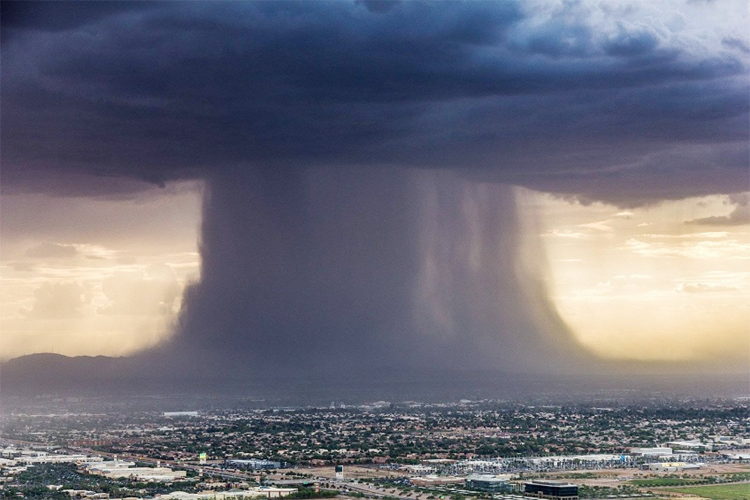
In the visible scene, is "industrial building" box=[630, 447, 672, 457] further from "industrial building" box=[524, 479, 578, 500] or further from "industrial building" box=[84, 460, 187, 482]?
"industrial building" box=[84, 460, 187, 482]

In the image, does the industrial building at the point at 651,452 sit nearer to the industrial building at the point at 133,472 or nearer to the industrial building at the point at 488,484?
the industrial building at the point at 488,484

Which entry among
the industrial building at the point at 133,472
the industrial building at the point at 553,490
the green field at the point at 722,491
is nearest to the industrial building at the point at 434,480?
the industrial building at the point at 553,490

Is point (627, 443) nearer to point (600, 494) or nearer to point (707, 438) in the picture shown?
point (707, 438)

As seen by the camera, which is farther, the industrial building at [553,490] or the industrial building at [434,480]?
the industrial building at [434,480]

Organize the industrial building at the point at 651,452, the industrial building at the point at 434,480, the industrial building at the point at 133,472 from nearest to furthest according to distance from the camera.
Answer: the industrial building at the point at 434,480, the industrial building at the point at 133,472, the industrial building at the point at 651,452

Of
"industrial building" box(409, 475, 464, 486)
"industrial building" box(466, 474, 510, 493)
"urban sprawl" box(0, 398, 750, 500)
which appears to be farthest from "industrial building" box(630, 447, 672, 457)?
"industrial building" box(466, 474, 510, 493)

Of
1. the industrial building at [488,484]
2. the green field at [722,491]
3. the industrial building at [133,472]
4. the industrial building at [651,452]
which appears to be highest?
the industrial building at [651,452]

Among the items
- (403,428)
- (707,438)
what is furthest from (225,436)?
(707,438)
